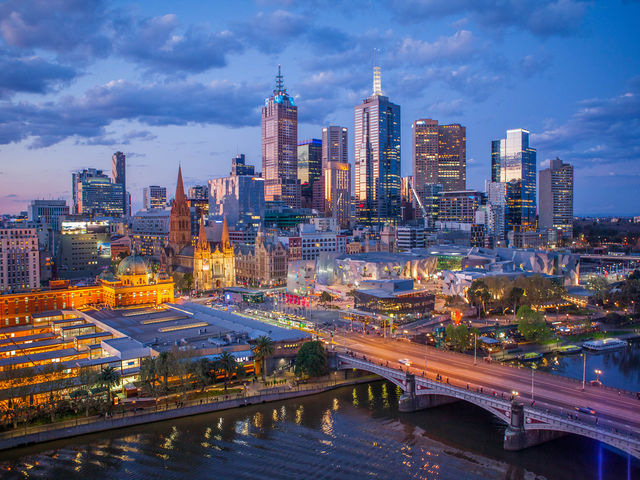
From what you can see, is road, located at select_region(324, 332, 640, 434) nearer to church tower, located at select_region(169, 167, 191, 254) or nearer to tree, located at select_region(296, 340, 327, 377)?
tree, located at select_region(296, 340, 327, 377)

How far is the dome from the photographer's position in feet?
372

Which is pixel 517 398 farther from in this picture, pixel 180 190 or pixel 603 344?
pixel 180 190

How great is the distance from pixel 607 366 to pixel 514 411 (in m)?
41.4

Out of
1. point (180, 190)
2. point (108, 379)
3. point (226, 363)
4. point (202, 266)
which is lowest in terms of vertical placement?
point (226, 363)

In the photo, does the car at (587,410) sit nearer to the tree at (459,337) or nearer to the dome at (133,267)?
the tree at (459,337)

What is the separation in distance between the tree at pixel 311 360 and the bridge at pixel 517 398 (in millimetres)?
3378

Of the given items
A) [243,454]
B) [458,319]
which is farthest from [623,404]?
[458,319]

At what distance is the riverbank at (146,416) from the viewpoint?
5622cm

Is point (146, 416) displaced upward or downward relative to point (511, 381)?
downward

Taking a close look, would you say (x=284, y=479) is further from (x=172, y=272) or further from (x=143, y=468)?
(x=172, y=272)

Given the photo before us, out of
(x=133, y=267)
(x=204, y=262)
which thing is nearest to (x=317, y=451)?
(x=133, y=267)

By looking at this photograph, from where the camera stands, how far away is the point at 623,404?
56.3 meters

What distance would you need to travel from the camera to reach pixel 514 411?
54125 millimetres

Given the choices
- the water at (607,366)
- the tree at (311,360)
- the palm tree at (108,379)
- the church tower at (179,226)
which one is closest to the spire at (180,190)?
the church tower at (179,226)
